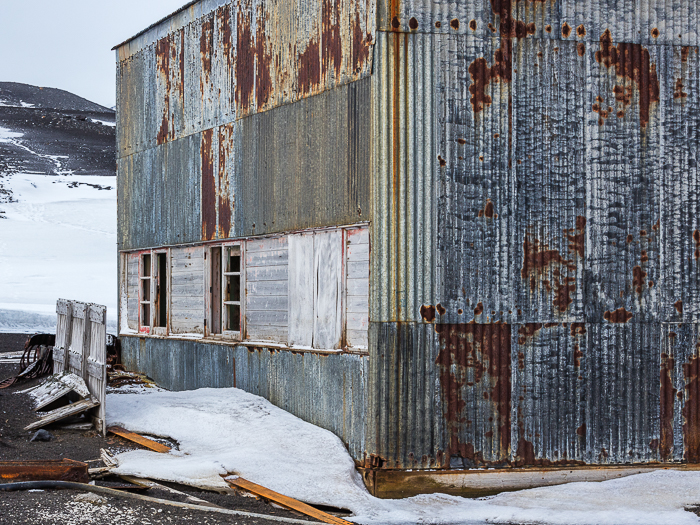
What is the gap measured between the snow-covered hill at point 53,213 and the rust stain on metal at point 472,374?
24.1m

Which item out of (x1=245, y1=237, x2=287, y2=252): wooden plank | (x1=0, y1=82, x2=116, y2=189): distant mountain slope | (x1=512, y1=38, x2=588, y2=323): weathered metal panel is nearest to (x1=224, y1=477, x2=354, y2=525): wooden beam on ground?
(x1=512, y1=38, x2=588, y2=323): weathered metal panel

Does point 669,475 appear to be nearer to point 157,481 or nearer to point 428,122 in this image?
point 428,122

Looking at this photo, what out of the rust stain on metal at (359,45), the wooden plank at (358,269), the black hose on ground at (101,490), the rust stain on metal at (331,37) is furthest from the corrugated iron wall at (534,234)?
the black hose on ground at (101,490)

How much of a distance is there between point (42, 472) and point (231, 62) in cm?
581

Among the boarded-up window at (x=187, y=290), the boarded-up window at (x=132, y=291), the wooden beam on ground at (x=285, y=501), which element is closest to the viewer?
the wooden beam on ground at (x=285, y=501)

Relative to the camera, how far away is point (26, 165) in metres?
67.6

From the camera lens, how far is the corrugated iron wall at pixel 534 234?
8062 mm

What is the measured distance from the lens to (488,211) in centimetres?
819

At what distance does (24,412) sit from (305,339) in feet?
13.4

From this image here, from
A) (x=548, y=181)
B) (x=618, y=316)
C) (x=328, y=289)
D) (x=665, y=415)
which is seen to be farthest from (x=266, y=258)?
(x=665, y=415)

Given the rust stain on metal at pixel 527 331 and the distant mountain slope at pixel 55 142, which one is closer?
the rust stain on metal at pixel 527 331

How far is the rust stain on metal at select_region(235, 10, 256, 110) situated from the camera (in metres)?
10.6

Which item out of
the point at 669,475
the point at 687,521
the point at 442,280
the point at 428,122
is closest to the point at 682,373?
the point at 669,475

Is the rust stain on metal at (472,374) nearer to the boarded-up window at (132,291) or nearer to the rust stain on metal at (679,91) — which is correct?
the rust stain on metal at (679,91)
